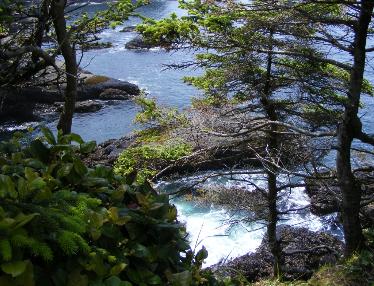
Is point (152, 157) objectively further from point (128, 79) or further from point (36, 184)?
point (128, 79)

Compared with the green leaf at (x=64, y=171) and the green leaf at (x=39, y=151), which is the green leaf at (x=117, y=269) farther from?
the green leaf at (x=39, y=151)

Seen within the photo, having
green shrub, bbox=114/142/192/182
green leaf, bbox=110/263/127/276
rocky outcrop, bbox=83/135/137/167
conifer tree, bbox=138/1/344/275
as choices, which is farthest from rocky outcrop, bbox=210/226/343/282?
green leaf, bbox=110/263/127/276

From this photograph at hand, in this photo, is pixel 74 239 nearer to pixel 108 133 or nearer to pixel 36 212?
pixel 36 212

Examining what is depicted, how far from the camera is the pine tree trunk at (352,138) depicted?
6.02m

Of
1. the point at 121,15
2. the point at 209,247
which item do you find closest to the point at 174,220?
the point at 121,15

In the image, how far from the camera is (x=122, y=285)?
6.61 feet

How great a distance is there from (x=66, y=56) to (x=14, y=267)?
3.90m

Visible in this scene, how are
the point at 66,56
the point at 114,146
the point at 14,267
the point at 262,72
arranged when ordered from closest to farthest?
the point at 14,267, the point at 66,56, the point at 262,72, the point at 114,146

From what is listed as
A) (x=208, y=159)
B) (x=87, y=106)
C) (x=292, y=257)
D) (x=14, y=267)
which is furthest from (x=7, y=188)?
(x=87, y=106)

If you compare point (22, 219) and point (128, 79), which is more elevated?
point (22, 219)

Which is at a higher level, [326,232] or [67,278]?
[67,278]

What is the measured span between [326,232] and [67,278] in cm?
1218

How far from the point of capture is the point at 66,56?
525 cm

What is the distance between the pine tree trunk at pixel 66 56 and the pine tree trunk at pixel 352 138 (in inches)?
136
